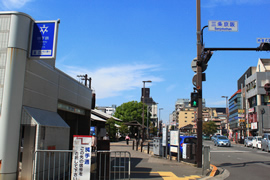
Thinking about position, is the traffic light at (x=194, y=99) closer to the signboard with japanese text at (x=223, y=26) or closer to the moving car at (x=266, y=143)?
the signboard with japanese text at (x=223, y=26)

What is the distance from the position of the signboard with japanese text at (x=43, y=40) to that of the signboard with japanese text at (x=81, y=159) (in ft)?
9.45

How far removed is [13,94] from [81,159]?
9.39 feet

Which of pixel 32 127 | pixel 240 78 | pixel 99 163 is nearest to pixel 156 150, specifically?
pixel 99 163

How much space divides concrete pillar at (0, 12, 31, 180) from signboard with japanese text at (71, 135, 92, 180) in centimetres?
190

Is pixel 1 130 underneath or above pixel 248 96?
underneath

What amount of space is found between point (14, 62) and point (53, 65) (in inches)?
95.2

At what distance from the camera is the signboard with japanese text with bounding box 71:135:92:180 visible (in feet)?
25.0

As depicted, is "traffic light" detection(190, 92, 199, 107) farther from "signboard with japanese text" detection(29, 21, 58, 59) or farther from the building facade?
"signboard with japanese text" detection(29, 21, 58, 59)

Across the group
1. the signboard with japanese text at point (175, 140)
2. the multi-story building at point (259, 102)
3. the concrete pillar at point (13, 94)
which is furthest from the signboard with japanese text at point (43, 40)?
the multi-story building at point (259, 102)

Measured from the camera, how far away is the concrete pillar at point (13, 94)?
777cm

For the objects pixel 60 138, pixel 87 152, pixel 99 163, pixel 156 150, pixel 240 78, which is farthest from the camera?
pixel 240 78

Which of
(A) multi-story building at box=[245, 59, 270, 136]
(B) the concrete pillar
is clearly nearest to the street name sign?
(B) the concrete pillar

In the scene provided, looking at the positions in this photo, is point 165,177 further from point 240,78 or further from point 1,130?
point 240,78

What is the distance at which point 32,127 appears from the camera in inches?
352
